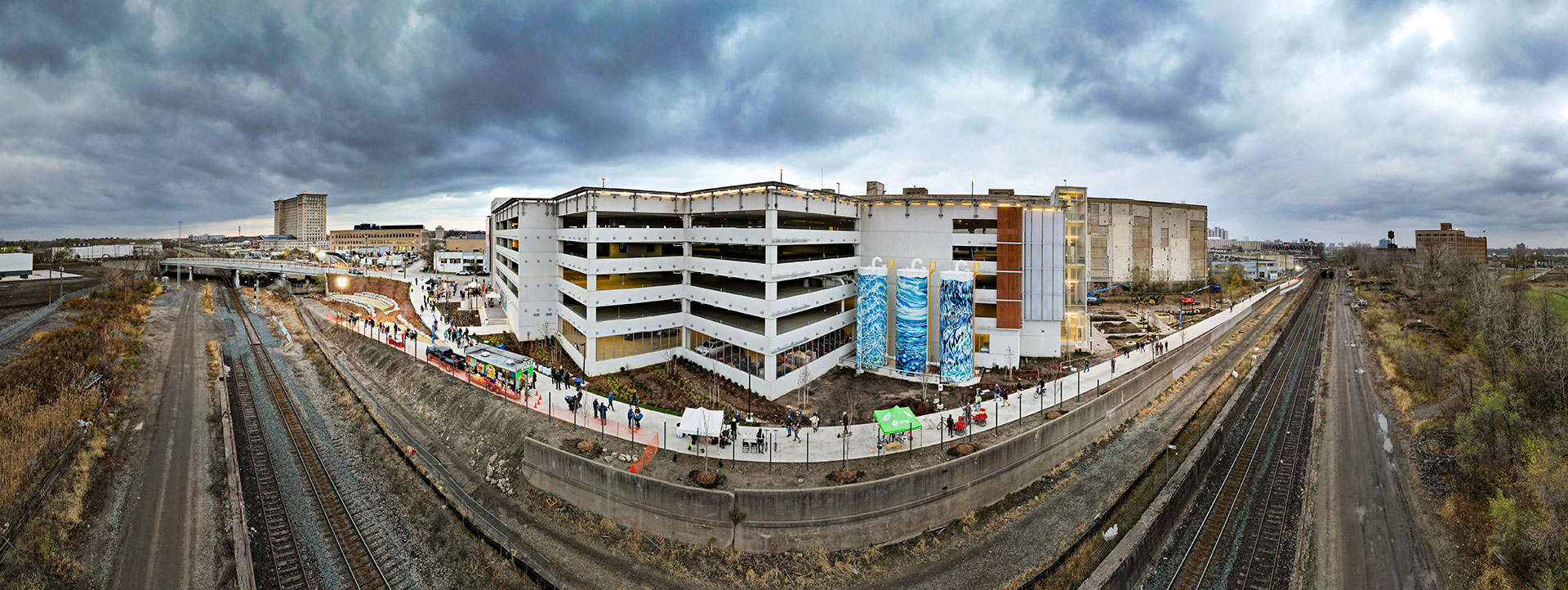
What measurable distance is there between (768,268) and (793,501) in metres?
15.8

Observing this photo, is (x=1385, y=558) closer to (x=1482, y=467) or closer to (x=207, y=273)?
(x=1482, y=467)

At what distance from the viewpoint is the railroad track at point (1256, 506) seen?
23.1 meters

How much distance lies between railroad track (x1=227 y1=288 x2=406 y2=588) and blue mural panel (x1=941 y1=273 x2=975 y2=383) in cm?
3275

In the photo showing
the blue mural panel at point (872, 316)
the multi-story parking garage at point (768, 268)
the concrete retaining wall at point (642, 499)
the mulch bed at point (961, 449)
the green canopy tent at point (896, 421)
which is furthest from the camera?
the blue mural panel at point (872, 316)

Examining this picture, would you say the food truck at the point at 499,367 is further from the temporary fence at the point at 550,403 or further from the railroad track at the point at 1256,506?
the railroad track at the point at 1256,506

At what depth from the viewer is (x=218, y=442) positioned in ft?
105

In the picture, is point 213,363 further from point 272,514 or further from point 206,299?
point 206,299

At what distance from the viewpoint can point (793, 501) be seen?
22562 millimetres

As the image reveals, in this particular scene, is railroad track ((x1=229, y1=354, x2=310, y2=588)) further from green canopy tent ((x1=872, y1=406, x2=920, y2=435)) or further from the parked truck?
the parked truck

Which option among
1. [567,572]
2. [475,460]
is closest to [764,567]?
[567,572]

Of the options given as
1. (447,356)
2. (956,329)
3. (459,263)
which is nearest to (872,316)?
(956,329)

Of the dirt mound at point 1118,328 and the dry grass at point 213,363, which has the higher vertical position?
the dirt mound at point 1118,328

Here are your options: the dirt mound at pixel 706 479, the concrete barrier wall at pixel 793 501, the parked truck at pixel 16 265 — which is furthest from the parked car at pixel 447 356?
the parked truck at pixel 16 265

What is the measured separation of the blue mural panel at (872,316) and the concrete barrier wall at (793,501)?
13.6 metres
